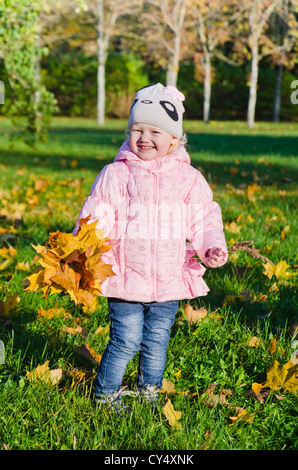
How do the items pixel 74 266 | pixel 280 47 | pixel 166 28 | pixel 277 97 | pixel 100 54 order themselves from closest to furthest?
pixel 74 266
pixel 280 47
pixel 100 54
pixel 166 28
pixel 277 97

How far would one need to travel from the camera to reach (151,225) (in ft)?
6.85

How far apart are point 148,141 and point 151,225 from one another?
37cm

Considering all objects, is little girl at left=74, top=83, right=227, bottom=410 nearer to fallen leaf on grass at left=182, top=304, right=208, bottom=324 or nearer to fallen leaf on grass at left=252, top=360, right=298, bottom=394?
fallen leaf on grass at left=252, top=360, right=298, bottom=394

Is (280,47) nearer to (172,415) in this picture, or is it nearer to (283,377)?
(283,377)

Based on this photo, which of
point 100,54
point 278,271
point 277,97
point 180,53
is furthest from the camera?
point 277,97

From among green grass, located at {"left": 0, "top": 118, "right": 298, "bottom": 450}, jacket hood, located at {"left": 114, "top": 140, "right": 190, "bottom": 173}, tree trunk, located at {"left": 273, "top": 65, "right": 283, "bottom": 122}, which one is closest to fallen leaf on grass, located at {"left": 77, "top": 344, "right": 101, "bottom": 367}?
green grass, located at {"left": 0, "top": 118, "right": 298, "bottom": 450}

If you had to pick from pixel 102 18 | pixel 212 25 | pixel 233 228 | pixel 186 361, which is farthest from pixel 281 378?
pixel 102 18

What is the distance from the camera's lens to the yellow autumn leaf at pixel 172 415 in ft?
6.21

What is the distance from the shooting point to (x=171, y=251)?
2.12 metres

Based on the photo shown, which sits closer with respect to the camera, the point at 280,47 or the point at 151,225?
the point at 151,225

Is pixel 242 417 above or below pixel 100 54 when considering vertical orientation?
below

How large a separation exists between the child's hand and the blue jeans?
0.87 feet
